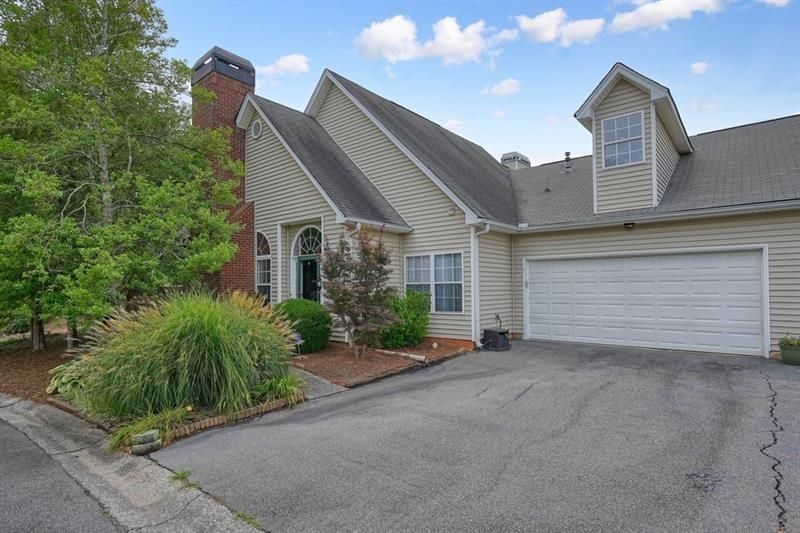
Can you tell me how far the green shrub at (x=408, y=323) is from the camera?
980 centimetres

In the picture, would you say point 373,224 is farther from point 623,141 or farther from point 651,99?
point 651,99

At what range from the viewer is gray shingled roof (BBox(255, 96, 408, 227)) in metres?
10.7

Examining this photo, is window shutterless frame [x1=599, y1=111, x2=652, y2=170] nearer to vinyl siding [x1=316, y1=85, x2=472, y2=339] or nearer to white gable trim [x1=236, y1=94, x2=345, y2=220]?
vinyl siding [x1=316, y1=85, x2=472, y2=339]

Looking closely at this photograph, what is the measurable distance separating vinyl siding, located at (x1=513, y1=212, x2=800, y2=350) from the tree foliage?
27.7 feet

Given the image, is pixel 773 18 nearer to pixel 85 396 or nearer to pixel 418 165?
pixel 418 165

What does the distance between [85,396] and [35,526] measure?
114 inches

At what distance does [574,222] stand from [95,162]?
414 inches

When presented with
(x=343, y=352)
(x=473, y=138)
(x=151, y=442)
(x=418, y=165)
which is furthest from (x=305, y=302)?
(x=473, y=138)

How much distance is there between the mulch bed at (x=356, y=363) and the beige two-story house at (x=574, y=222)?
1193mm

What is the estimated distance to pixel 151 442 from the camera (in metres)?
4.69

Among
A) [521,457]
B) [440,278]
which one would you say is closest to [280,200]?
[440,278]

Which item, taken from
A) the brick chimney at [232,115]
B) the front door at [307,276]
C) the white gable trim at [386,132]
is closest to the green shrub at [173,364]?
the front door at [307,276]

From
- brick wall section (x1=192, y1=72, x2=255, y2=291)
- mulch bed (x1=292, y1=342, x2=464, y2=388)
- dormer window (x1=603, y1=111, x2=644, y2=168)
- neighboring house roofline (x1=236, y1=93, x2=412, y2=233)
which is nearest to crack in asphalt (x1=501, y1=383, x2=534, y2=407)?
mulch bed (x1=292, y1=342, x2=464, y2=388)

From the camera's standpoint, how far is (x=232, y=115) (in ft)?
43.3
